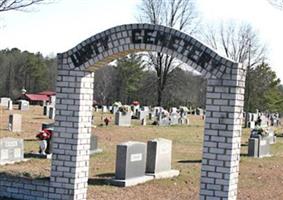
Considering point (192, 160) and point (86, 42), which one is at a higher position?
point (86, 42)

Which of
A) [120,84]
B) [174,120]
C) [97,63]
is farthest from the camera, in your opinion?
[120,84]

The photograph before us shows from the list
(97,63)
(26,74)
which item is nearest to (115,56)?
(97,63)

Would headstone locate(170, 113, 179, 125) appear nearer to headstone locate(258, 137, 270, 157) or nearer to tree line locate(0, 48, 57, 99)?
headstone locate(258, 137, 270, 157)

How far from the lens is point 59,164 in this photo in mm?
8914

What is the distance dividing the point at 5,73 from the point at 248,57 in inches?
1864

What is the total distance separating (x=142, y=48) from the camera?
8.53 m

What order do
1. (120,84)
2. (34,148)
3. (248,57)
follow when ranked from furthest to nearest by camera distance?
(120,84) < (248,57) < (34,148)

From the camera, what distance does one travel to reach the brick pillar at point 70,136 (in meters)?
8.83

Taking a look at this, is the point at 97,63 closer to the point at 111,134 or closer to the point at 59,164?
the point at 59,164

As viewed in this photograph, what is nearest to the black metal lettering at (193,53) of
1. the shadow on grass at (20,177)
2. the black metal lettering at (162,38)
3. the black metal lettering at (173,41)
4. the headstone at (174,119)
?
the black metal lettering at (173,41)

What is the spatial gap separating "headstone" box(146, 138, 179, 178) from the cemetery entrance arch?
4.25 meters

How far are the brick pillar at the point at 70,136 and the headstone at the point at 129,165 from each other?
2873 mm

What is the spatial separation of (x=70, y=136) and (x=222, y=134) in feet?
8.53

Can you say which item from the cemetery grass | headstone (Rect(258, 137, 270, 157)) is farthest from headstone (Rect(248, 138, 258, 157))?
the cemetery grass
